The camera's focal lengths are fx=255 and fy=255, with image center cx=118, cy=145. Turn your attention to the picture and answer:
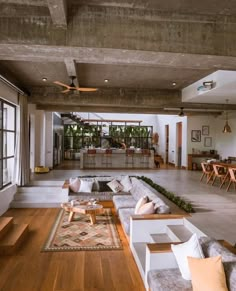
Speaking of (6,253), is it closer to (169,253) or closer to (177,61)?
(169,253)

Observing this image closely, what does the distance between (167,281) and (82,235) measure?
2.70 meters

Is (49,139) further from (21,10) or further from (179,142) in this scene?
(21,10)

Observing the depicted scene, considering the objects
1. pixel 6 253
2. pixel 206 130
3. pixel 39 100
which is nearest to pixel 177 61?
pixel 6 253

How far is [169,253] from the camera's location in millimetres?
3039

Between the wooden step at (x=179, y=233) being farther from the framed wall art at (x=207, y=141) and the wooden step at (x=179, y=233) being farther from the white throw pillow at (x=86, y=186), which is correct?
the framed wall art at (x=207, y=141)

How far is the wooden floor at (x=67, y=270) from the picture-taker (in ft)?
10.8

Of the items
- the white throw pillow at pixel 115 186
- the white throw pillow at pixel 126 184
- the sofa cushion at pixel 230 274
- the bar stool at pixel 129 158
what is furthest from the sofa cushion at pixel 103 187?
the sofa cushion at pixel 230 274

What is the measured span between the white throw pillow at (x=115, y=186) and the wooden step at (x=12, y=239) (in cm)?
283

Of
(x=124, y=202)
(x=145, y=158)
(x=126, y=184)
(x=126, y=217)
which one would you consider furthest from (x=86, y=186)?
(x=145, y=158)

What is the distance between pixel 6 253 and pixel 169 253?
9.06 ft

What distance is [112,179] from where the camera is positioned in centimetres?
770

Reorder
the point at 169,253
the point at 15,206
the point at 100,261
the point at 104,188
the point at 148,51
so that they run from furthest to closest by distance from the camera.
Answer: the point at 104,188 < the point at 15,206 < the point at 100,261 < the point at 148,51 < the point at 169,253

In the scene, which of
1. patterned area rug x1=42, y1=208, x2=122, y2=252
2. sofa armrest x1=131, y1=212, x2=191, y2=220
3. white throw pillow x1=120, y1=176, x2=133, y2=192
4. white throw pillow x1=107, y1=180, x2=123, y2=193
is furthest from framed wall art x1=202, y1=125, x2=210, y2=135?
sofa armrest x1=131, y1=212, x2=191, y2=220

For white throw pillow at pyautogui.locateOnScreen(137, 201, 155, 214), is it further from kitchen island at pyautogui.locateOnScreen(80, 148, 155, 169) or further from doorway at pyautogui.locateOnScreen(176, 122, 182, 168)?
doorway at pyautogui.locateOnScreen(176, 122, 182, 168)
